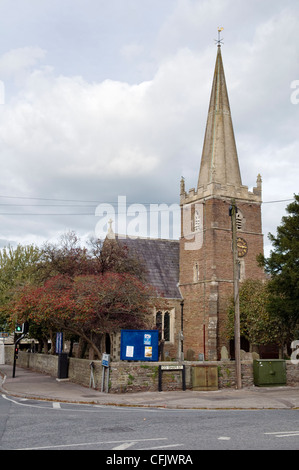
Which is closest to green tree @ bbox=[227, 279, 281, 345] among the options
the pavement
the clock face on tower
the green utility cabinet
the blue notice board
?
the clock face on tower

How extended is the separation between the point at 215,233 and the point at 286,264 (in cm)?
1547

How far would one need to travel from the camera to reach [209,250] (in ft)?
123

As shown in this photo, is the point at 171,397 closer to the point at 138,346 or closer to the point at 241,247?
the point at 138,346

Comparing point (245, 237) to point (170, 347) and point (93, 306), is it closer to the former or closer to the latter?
point (170, 347)

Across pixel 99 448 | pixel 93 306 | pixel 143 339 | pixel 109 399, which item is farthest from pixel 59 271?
pixel 99 448

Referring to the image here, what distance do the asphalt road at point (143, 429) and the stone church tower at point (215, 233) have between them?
2155cm

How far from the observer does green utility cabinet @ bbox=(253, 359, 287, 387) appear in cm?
2070

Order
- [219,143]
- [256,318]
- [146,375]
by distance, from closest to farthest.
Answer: [146,375], [256,318], [219,143]

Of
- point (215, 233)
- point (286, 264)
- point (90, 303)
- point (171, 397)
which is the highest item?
point (215, 233)

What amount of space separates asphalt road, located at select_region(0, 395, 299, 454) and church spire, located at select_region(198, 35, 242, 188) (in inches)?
1080

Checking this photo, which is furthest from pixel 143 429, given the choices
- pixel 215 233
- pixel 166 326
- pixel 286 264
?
pixel 166 326

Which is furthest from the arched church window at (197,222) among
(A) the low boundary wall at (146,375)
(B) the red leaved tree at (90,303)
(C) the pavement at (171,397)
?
(C) the pavement at (171,397)

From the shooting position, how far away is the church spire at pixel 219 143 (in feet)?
131

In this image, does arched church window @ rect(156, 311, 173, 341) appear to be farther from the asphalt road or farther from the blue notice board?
the asphalt road
